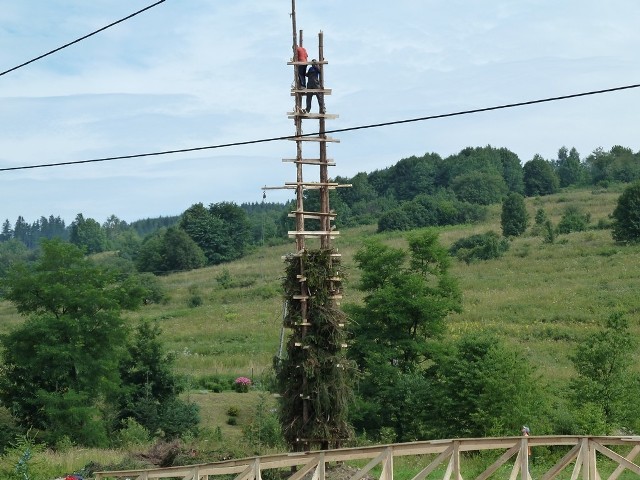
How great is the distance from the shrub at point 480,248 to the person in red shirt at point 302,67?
56581mm

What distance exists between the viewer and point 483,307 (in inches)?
2429

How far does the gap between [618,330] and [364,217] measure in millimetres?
89642

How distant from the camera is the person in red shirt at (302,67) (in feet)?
80.6

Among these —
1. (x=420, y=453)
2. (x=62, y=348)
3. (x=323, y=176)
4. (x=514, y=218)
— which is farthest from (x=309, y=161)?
(x=514, y=218)

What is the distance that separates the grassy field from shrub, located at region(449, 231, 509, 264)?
3.38ft

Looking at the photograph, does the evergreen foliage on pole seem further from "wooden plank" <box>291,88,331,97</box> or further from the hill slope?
the hill slope

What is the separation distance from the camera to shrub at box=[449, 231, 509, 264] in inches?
3179

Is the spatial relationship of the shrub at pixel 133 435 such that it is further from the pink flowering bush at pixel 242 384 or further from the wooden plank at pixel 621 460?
the wooden plank at pixel 621 460

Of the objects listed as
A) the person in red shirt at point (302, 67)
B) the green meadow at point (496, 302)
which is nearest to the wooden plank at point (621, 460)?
the person in red shirt at point (302, 67)

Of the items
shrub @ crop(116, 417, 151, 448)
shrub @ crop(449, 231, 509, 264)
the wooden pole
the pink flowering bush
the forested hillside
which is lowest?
shrub @ crop(116, 417, 151, 448)

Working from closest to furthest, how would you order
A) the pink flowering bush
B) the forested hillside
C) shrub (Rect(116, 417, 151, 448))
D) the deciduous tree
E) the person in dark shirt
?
the person in dark shirt → the forested hillside → shrub (Rect(116, 417, 151, 448)) → the deciduous tree → the pink flowering bush

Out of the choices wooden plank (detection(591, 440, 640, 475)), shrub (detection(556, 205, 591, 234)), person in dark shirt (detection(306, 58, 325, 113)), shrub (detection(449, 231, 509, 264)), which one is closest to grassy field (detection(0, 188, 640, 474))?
shrub (detection(449, 231, 509, 264))

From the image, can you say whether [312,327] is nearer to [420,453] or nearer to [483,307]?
[420,453]

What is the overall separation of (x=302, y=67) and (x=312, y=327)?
6128 millimetres
